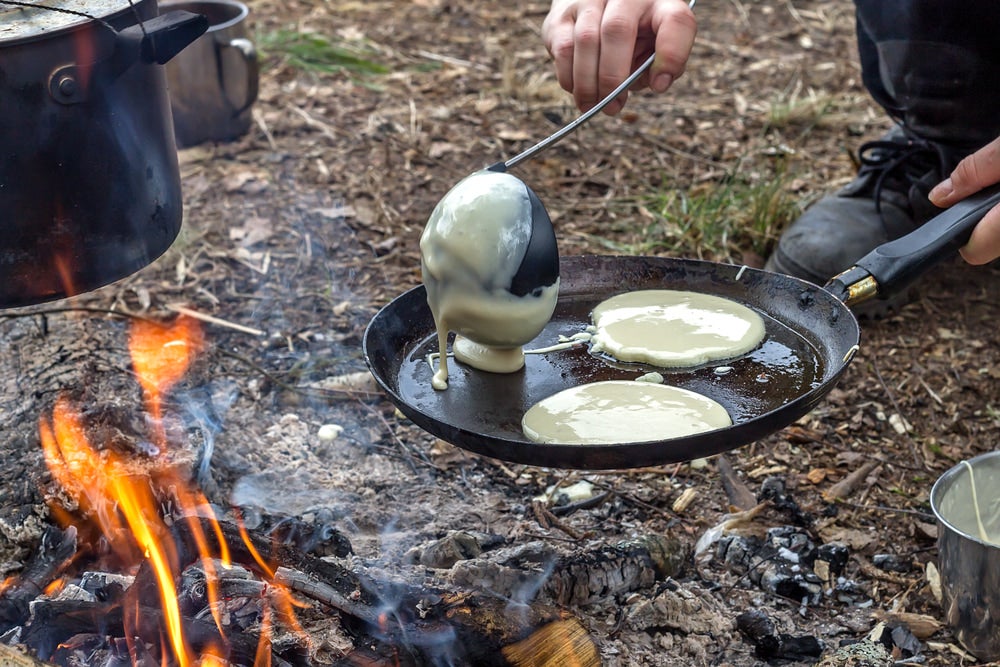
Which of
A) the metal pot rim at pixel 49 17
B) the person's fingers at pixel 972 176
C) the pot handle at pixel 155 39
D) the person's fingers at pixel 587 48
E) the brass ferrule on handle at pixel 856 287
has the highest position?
the metal pot rim at pixel 49 17

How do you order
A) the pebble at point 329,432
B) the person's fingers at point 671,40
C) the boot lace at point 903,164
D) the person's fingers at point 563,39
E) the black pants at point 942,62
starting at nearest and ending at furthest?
the person's fingers at point 671,40, the person's fingers at point 563,39, the pebble at point 329,432, the black pants at point 942,62, the boot lace at point 903,164

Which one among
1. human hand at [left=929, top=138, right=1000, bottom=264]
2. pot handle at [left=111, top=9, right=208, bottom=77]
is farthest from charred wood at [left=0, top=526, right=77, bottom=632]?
human hand at [left=929, top=138, right=1000, bottom=264]

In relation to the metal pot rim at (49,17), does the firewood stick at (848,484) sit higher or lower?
lower

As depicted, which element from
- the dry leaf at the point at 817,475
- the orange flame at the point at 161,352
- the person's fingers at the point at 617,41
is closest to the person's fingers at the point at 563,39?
the person's fingers at the point at 617,41

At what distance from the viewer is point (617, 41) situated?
7.45ft

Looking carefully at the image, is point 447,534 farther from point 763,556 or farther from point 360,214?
point 360,214

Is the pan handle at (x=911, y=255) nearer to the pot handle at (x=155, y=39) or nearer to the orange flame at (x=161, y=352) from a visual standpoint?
the pot handle at (x=155, y=39)

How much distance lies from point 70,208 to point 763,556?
1.68 metres

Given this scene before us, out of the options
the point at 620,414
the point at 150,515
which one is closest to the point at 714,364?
the point at 620,414

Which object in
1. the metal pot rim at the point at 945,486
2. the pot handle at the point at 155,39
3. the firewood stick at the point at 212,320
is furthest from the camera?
the firewood stick at the point at 212,320

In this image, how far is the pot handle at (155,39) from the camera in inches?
75.7

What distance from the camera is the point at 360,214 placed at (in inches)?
158

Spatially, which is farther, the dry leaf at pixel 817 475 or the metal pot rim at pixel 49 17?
the dry leaf at pixel 817 475

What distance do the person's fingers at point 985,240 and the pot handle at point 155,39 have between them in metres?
1.60
